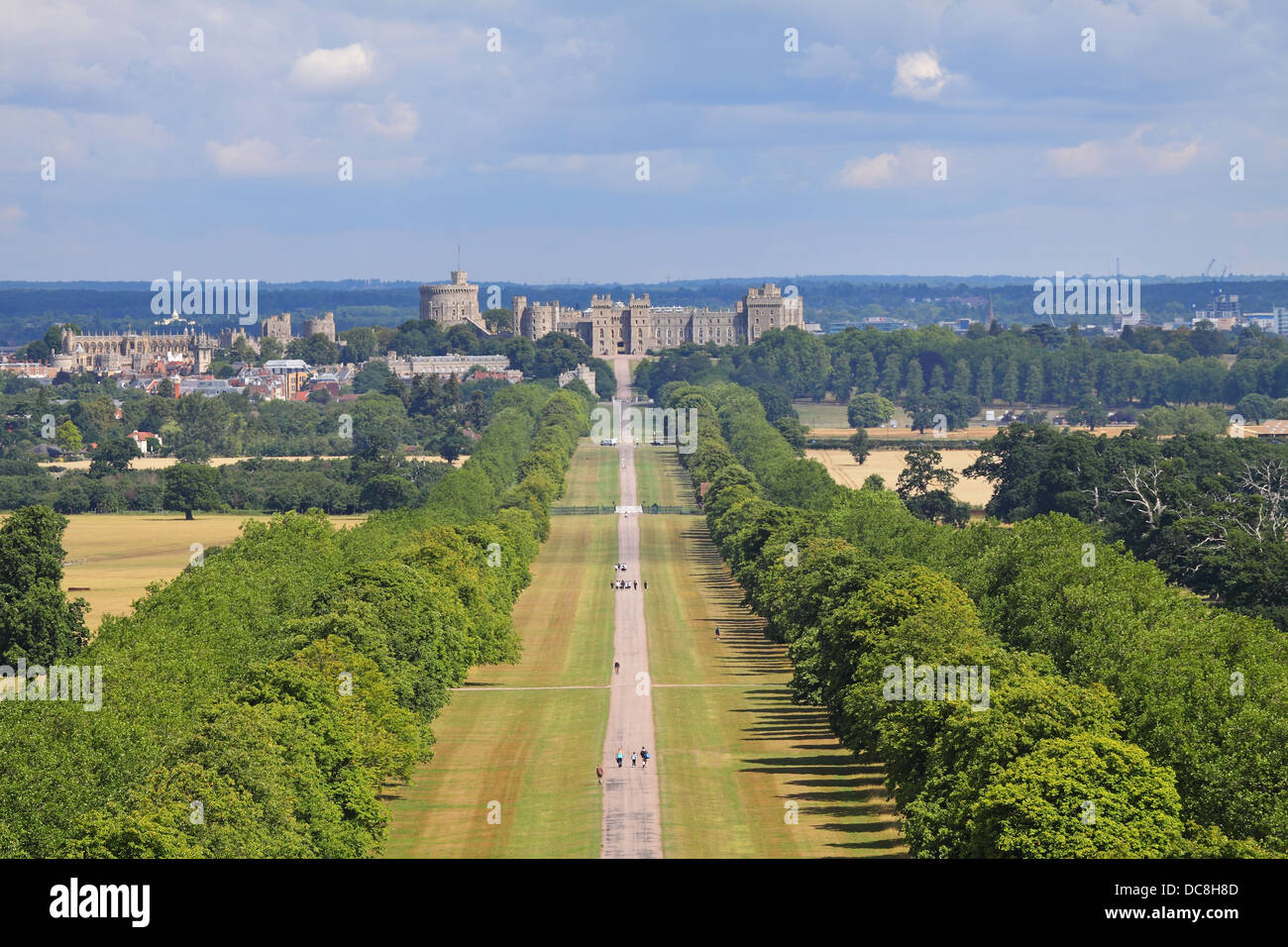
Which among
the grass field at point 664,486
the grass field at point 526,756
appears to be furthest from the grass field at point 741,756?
the grass field at point 664,486

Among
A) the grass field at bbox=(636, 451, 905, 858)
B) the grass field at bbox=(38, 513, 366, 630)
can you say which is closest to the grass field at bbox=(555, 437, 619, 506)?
the grass field at bbox=(38, 513, 366, 630)

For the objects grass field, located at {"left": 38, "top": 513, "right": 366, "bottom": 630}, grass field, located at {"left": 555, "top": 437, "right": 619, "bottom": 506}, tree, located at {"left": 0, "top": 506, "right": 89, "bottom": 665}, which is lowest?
grass field, located at {"left": 38, "top": 513, "right": 366, "bottom": 630}

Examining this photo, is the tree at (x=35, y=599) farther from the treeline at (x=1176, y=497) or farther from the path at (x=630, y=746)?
the treeline at (x=1176, y=497)

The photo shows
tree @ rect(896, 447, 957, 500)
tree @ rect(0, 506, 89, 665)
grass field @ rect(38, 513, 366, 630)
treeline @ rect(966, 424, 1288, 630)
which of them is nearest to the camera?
tree @ rect(0, 506, 89, 665)

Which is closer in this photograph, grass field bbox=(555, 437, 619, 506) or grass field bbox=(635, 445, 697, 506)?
grass field bbox=(635, 445, 697, 506)

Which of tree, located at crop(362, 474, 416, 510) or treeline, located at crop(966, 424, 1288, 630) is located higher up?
treeline, located at crop(966, 424, 1288, 630)

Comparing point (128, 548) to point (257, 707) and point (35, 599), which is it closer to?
point (35, 599)

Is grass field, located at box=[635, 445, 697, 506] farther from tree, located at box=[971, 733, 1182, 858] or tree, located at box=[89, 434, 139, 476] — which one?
tree, located at box=[971, 733, 1182, 858]
